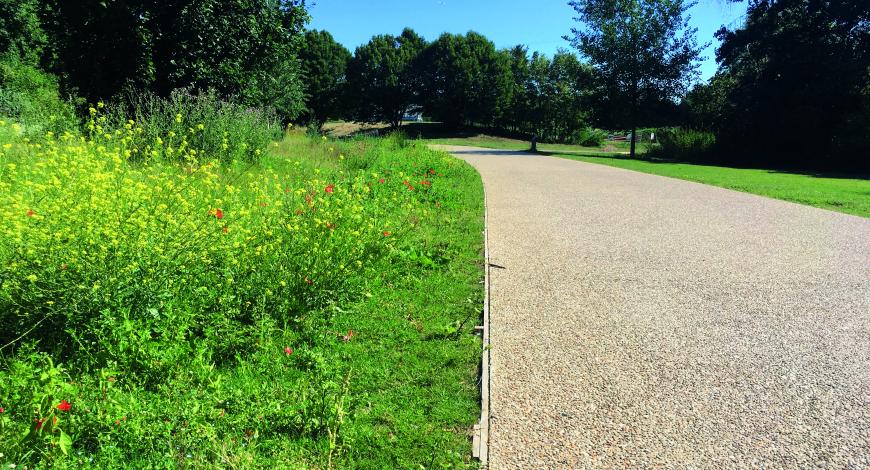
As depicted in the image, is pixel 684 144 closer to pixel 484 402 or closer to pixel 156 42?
pixel 156 42

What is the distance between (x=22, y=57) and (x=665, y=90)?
1424 inches

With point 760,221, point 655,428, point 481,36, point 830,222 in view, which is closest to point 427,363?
point 655,428

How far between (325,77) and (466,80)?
14172 mm

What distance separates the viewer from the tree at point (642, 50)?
105 ft

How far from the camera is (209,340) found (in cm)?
355

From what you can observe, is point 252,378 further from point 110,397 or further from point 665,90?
point 665,90

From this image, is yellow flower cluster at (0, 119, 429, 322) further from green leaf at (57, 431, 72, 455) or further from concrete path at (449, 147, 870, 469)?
concrete path at (449, 147, 870, 469)

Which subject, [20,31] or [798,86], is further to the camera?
[20,31]

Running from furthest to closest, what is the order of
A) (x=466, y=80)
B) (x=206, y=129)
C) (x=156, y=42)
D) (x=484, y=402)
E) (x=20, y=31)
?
(x=466, y=80)
(x=20, y=31)
(x=156, y=42)
(x=206, y=129)
(x=484, y=402)

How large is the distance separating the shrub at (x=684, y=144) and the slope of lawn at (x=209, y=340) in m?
28.4

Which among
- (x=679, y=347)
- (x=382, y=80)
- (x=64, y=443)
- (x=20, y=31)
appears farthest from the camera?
(x=382, y=80)

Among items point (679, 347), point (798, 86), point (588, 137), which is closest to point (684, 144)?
point (798, 86)

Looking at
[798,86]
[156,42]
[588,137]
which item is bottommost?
[588,137]

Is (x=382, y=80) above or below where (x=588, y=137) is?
above
